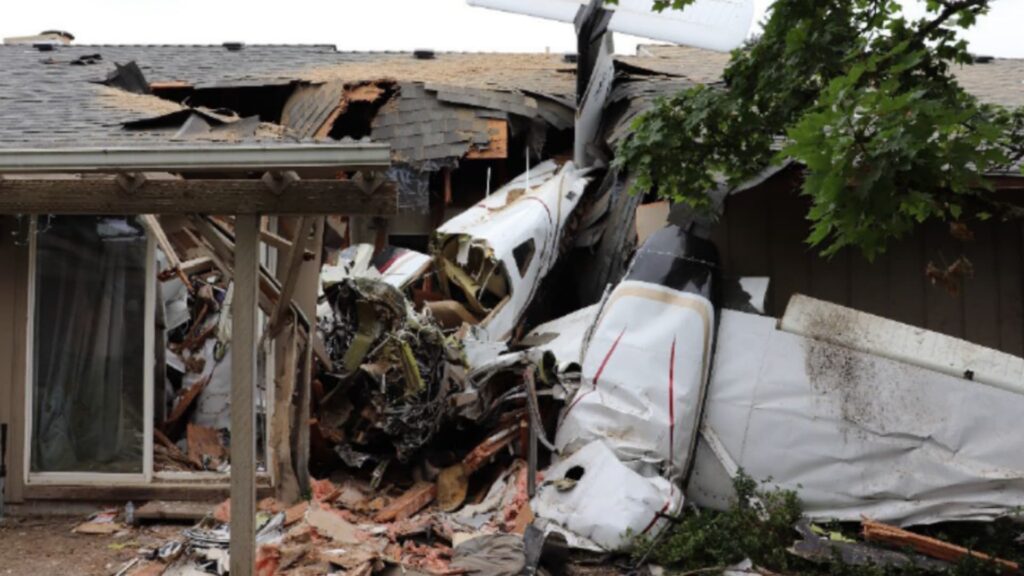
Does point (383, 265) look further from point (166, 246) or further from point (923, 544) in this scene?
point (923, 544)

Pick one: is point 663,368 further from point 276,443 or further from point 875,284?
point 276,443

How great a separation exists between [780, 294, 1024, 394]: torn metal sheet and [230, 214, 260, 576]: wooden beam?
4539mm

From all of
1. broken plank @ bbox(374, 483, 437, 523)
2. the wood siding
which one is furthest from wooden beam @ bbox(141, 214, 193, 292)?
the wood siding

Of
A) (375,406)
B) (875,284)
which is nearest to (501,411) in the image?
(375,406)

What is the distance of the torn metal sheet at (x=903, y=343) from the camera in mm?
8062

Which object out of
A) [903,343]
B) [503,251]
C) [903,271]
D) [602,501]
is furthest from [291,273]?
[903,271]

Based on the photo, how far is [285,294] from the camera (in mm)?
8133

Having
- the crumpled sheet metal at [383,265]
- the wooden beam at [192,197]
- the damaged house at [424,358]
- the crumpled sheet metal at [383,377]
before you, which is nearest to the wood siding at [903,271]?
the damaged house at [424,358]

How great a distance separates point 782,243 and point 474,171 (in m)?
4.81

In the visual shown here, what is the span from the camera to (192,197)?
19.7 feet

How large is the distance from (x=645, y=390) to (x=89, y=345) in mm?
4401

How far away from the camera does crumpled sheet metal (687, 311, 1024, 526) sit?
781cm

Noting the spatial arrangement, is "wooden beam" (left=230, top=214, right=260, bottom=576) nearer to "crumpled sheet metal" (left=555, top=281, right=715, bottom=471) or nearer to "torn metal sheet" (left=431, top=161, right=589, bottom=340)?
"crumpled sheet metal" (left=555, top=281, right=715, bottom=471)

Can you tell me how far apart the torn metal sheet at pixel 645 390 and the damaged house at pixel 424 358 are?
0.07ft
